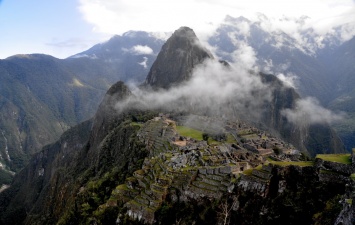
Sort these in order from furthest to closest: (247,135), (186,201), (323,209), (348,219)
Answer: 1. (247,135)
2. (186,201)
3. (323,209)
4. (348,219)

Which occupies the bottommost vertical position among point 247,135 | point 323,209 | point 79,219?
point 79,219

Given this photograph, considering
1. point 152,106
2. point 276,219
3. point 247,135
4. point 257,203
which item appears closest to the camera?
point 276,219

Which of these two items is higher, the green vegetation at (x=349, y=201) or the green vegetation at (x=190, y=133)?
the green vegetation at (x=349, y=201)

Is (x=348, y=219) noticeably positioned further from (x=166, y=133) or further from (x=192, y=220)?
(x=166, y=133)

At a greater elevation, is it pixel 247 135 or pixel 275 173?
pixel 275 173

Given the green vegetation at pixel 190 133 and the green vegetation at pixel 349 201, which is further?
the green vegetation at pixel 190 133

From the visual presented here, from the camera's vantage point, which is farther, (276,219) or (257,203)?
(257,203)

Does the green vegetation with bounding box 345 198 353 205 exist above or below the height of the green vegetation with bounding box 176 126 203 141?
above

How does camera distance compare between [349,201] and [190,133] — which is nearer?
A: [349,201]

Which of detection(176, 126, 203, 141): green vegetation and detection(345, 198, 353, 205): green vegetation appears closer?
detection(345, 198, 353, 205): green vegetation

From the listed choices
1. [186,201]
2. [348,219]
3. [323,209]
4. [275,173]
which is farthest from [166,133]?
[348,219]

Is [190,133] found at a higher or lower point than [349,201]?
lower
